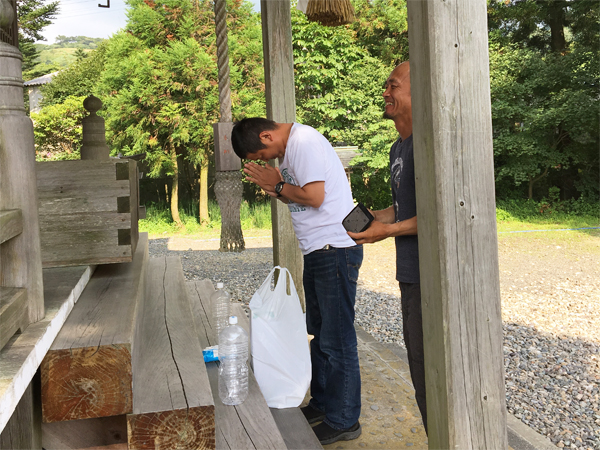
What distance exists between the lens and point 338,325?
2.98 metres

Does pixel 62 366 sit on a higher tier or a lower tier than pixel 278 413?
higher

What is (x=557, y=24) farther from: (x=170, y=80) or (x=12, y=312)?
(x=12, y=312)

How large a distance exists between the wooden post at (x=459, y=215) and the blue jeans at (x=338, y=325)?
3.49 feet

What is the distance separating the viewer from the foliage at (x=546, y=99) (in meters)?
15.5

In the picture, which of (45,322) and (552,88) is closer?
(45,322)

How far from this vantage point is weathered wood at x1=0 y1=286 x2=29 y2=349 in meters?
1.53

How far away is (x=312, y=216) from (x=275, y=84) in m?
1.42

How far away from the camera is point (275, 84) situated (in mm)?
4043

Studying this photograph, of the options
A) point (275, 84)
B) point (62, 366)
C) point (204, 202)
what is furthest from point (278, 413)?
point (204, 202)

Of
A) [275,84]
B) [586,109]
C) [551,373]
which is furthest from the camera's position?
[586,109]

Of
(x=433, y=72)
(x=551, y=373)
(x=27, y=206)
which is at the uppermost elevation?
(x=433, y=72)

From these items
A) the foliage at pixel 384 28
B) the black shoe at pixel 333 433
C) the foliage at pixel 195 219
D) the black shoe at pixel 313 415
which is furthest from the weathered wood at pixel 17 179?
the foliage at pixel 384 28

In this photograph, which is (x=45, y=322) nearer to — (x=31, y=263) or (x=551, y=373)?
(x=31, y=263)

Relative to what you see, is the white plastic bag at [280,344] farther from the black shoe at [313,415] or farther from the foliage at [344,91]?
the foliage at [344,91]
